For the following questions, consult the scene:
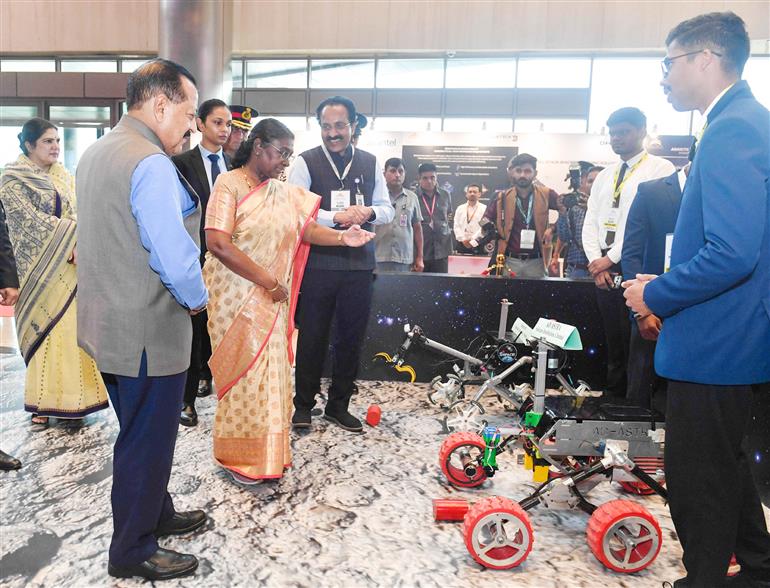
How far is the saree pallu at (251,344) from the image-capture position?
2.35m

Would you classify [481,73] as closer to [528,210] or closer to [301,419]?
[528,210]

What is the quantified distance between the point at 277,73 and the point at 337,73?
99 cm

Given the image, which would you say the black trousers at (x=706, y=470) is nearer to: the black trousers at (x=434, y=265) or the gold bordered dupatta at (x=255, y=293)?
the gold bordered dupatta at (x=255, y=293)

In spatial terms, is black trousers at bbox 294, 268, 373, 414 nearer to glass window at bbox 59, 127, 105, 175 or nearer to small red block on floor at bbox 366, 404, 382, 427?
small red block on floor at bbox 366, 404, 382, 427

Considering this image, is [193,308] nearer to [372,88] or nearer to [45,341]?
[45,341]

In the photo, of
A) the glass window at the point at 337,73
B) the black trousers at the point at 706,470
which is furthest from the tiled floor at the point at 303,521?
the glass window at the point at 337,73

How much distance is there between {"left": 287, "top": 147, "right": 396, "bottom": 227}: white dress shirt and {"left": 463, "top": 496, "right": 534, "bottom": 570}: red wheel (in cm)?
169

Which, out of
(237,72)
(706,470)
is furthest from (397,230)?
(237,72)

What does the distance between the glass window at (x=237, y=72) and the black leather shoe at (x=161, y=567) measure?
29.0 ft

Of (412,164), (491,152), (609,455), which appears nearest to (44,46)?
(412,164)

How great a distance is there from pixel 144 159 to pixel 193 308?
435 millimetres

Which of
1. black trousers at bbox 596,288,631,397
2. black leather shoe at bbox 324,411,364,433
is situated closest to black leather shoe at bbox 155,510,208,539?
black leather shoe at bbox 324,411,364,433

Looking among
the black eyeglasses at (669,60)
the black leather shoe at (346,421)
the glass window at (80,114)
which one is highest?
the glass window at (80,114)

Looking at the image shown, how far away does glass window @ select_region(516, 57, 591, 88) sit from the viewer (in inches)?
332
